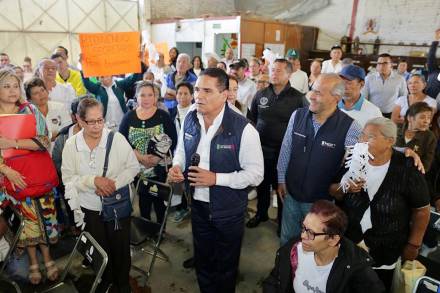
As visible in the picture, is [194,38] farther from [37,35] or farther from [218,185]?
[218,185]

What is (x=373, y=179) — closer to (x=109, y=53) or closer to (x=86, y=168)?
(x=86, y=168)

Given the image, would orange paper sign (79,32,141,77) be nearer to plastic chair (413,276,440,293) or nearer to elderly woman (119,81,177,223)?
elderly woman (119,81,177,223)

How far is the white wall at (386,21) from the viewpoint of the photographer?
952 cm

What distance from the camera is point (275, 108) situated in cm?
340

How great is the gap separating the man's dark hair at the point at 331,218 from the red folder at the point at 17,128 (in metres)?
2.37

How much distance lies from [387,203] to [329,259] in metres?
0.59

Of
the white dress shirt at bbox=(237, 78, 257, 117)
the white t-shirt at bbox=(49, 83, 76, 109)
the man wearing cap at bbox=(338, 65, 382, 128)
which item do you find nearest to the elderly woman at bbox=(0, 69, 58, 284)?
the white t-shirt at bbox=(49, 83, 76, 109)

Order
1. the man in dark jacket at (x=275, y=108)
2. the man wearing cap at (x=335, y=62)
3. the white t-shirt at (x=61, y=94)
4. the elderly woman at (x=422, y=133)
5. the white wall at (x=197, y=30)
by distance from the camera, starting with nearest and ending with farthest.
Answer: the elderly woman at (x=422, y=133), the man in dark jacket at (x=275, y=108), the white t-shirt at (x=61, y=94), the man wearing cap at (x=335, y=62), the white wall at (x=197, y=30)

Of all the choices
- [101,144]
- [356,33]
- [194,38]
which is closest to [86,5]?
[194,38]

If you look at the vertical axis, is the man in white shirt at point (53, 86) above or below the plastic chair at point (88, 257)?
above

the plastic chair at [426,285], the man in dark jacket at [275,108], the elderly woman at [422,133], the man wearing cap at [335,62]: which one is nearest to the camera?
the plastic chair at [426,285]

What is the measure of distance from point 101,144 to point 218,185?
0.97 metres

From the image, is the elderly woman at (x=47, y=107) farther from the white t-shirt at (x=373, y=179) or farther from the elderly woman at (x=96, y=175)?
the white t-shirt at (x=373, y=179)

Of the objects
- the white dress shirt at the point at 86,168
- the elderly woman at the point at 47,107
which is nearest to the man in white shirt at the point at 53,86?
the elderly woman at the point at 47,107
